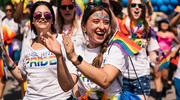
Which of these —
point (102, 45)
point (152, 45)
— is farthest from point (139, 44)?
point (102, 45)

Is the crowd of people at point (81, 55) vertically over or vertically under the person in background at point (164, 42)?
over

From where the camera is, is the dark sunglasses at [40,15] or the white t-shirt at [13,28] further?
the white t-shirt at [13,28]

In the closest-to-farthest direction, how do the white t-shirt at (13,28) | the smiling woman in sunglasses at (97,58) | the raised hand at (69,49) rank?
the raised hand at (69,49)
the smiling woman in sunglasses at (97,58)
the white t-shirt at (13,28)

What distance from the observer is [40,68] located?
265 cm

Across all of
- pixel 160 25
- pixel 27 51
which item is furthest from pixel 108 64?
pixel 160 25

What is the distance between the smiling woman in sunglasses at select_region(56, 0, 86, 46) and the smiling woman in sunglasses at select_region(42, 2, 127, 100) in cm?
121

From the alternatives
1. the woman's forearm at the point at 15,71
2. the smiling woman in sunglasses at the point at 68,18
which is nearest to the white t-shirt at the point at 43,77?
the woman's forearm at the point at 15,71

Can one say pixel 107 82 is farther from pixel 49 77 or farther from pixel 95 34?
pixel 49 77

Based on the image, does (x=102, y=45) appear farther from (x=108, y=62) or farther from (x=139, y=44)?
(x=139, y=44)

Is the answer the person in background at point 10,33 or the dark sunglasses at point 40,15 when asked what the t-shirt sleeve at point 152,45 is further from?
the person in background at point 10,33

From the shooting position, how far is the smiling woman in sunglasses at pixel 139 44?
3.72 meters

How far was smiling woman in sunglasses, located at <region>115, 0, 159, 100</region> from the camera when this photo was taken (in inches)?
147

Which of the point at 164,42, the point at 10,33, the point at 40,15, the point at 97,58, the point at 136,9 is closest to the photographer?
the point at 97,58

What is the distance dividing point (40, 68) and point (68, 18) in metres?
1.34
